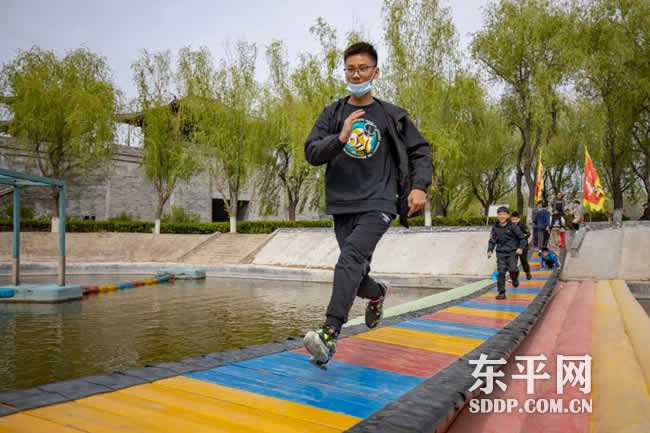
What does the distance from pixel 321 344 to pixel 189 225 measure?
23969 millimetres

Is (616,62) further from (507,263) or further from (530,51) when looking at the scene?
(507,263)

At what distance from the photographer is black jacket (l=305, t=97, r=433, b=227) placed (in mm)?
3023

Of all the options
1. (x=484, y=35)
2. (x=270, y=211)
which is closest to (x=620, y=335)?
(x=484, y=35)

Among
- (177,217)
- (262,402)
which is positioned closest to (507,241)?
(262,402)

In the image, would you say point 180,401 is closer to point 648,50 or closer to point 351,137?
point 351,137

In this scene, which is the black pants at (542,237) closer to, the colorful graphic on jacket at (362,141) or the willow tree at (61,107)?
the colorful graphic on jacket at (362,141)

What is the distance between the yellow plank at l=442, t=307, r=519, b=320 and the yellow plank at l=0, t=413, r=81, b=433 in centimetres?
414

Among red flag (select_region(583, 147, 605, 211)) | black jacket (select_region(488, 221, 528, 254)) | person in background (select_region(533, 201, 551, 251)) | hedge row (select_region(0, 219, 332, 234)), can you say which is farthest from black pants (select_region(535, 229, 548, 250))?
hedge row (select_region(0, 219, 332, 234))

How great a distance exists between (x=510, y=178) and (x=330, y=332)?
34.7 meters

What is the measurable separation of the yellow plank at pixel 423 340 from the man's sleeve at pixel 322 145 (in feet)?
5.25

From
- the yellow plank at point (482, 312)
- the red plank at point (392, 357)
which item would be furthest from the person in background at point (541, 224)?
the red plank at point (392, 357)

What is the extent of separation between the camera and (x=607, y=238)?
15.1 meters

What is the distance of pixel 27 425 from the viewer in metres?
1.85

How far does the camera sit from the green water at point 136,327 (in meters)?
4.53
